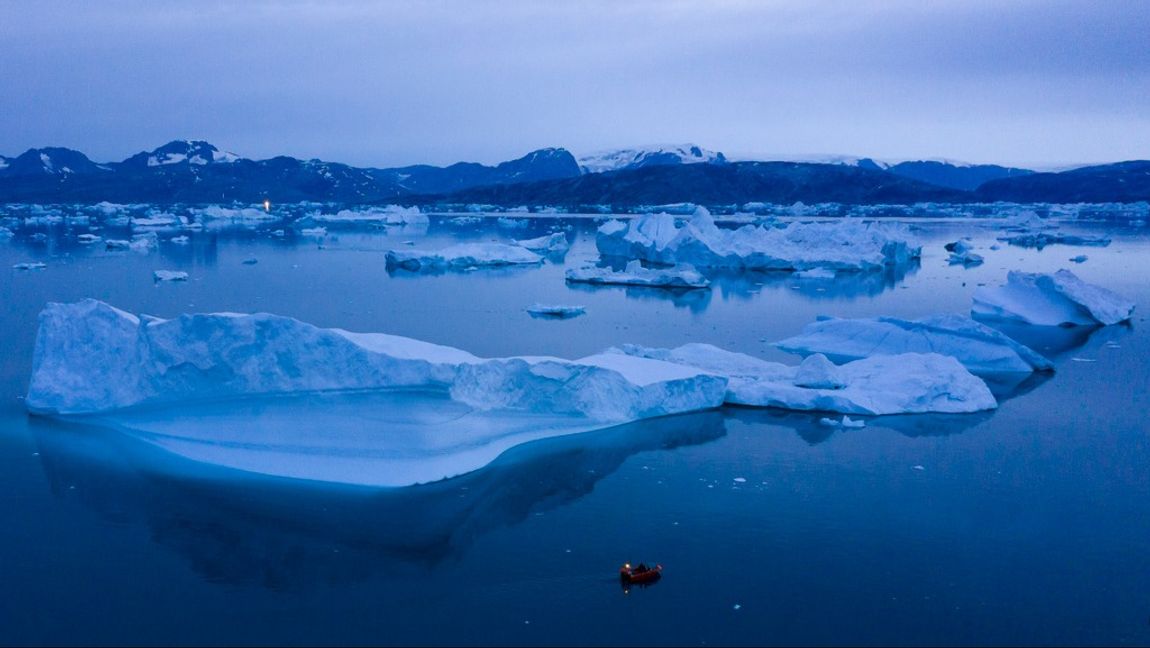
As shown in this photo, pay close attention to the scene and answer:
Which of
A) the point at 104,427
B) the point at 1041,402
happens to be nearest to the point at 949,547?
the point at 1041,402

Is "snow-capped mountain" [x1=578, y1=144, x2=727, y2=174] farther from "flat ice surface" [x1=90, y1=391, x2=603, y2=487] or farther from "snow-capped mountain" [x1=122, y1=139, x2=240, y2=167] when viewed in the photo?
"flat ice surface" [x1=90, y1=391, x2=603, y2=487]

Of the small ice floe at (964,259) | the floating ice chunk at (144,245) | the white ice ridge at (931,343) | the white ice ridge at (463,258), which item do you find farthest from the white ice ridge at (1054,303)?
the floating ice chunk at (144,245)

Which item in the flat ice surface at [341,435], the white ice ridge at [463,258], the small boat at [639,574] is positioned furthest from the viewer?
the white ice ridge at [463,258]

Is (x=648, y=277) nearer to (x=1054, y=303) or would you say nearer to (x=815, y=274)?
(x=815, y=274)

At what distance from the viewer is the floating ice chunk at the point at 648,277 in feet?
61.5

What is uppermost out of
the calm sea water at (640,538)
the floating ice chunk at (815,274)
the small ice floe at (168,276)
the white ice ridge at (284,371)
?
the white ice ridge at (284,371)

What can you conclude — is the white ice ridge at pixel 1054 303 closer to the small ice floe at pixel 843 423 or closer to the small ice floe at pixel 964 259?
the small ice floe at pixel 843 423

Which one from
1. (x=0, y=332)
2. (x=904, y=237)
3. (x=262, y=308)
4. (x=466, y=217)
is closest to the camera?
(x=0, y=332)

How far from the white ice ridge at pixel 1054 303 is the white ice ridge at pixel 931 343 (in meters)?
3.89

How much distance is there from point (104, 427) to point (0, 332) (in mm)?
5722

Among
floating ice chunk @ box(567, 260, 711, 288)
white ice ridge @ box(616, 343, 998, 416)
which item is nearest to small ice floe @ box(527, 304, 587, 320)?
white ice ridge @ box(616, 343, 998, 416)

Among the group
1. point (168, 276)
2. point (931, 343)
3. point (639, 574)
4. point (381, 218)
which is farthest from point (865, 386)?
point (381, 218)

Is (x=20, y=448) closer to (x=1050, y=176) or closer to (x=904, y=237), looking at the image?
(x=904, y=237)

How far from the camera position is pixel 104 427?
7582 millimetres
